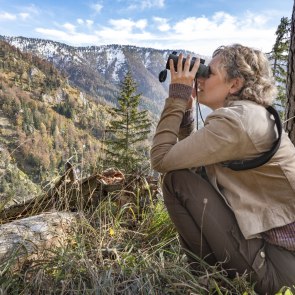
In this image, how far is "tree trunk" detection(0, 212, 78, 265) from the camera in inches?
78.0

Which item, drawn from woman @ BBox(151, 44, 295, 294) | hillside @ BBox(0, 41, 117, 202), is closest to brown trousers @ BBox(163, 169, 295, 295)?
woman @ BBox(151, 44, 295, 294)

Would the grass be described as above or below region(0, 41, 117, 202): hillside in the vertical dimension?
above

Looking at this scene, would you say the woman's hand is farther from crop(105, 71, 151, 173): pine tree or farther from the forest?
crop(105, 71, 151, 173): pine tree

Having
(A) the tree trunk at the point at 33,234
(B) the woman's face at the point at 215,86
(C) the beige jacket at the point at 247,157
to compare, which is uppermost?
(B) the woman's face at the point at 215,86

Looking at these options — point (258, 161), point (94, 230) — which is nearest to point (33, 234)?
point (94, 230)

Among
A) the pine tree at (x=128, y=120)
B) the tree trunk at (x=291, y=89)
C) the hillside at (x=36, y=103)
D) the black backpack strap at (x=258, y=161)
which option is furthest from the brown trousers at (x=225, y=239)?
the hillside at (x=36, y=103)

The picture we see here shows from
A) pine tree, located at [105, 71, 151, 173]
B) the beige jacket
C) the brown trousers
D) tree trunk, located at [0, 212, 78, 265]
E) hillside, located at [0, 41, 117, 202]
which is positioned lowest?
hillside, located at [0, 41, 117, 202]

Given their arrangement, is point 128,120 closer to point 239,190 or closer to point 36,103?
point 239,190

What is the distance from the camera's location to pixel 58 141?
10312 centimetres

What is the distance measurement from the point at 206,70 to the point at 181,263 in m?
1.06

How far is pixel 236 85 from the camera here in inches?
75.2

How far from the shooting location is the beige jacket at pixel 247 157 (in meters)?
1.63

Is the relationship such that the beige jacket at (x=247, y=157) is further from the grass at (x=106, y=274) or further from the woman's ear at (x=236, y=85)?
the grass at (x=106, y=274)

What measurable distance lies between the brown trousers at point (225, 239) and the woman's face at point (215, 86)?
46 cm
